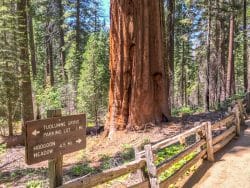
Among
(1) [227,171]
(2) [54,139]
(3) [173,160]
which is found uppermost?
(2) [54,139]

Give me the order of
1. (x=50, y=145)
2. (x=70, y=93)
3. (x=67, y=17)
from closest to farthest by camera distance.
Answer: (x=50, y=145) → (x=70, y=93) → (x=67, y=17)

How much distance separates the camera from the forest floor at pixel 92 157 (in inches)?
336

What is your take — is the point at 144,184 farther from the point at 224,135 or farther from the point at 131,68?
the point at 131,68

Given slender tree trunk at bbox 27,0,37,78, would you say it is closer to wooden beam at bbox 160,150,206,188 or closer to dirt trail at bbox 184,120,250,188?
dirt trail at bbox 184,120,250,188

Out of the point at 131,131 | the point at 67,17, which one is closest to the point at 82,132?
the point at 131,131

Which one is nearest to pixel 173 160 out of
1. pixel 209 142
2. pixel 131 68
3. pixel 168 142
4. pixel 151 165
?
pixel 168 142

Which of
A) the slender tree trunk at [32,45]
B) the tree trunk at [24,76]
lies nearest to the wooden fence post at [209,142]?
the tree trunk at [24,76]

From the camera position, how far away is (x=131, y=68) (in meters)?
11.9

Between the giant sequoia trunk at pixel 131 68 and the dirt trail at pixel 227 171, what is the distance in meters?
2.95

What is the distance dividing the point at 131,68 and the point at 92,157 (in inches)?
134

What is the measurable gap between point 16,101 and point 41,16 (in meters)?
18.0

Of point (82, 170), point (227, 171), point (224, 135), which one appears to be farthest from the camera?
point (224, 135)

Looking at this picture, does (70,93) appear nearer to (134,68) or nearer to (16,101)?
(16,101)

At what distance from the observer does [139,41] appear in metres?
11.9
